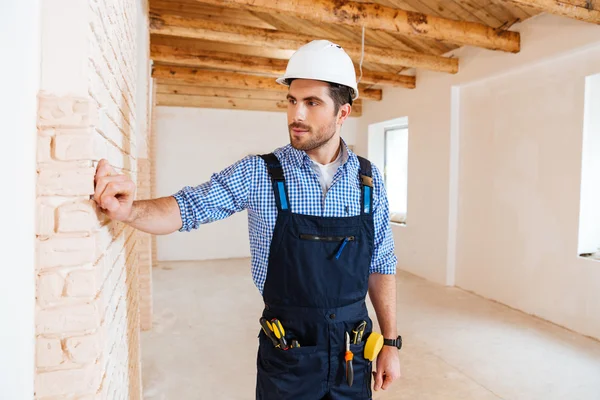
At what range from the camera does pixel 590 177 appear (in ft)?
13.0

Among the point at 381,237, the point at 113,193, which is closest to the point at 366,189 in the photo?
the point at 381,237

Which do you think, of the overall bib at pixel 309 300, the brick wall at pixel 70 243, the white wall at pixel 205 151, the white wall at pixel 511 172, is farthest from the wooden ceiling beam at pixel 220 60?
the brick wall at pixel 70 243

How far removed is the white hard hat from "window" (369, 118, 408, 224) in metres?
5.77

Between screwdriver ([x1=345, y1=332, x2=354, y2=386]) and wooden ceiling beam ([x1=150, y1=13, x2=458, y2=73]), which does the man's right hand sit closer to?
screwdriver ([x1=345, y1=332, x2=354, y2=386])

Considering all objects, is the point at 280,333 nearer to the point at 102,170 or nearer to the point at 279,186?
the point at 279,186

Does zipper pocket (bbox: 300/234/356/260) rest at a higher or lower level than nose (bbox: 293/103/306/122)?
lower

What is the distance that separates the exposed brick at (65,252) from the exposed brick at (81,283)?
0.08 ft

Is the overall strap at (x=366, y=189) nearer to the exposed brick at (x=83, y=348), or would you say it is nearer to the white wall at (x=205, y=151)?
the exposed brick at (x=83, y=348)

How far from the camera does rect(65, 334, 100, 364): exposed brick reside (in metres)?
0.96

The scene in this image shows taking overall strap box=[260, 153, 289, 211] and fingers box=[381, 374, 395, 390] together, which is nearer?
overall strap box=[260, 153, 289, 211]

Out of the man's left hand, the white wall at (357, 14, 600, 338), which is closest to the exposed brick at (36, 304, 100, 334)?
the man's left hand

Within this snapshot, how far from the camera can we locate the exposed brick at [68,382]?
0.94m

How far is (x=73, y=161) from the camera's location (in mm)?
941

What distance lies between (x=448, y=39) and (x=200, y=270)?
15.3ft
